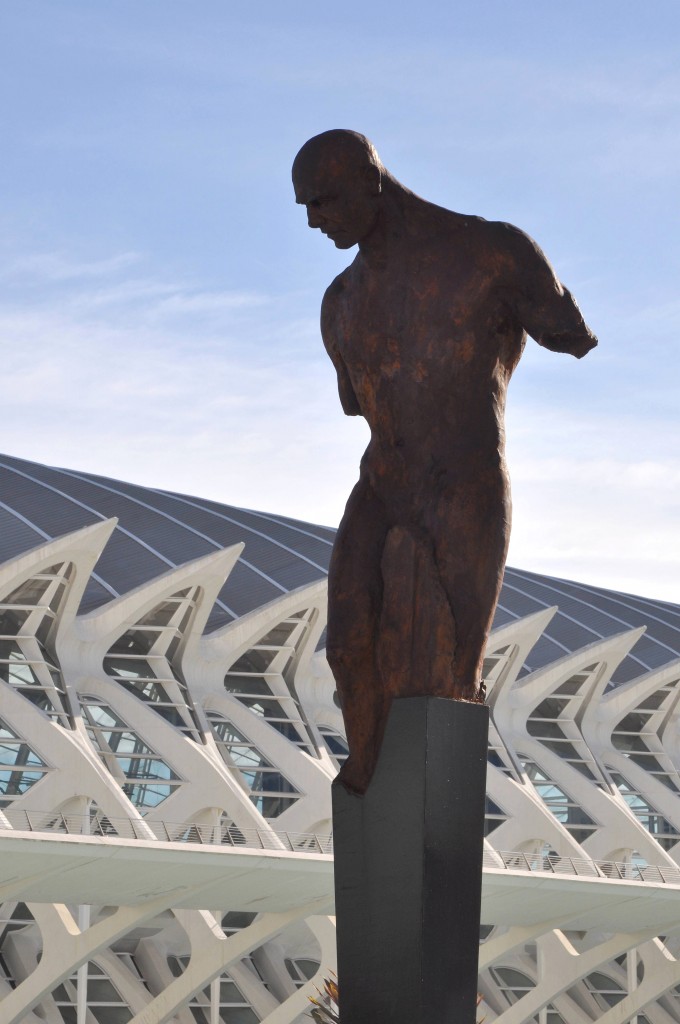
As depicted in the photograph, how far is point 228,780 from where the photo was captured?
34344mm

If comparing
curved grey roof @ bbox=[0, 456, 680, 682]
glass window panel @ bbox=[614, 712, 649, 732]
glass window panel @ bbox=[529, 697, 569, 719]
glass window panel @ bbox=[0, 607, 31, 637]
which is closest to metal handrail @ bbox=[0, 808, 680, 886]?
glass window panel @ bbox=[0, 607, 31, 637]

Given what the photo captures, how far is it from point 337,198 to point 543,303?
0.94 meters

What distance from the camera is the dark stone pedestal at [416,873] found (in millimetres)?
6293

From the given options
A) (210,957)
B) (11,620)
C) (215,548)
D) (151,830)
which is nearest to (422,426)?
(210,957)

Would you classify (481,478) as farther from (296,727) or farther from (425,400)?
(296,727)

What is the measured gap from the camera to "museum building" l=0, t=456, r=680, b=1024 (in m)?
29.5

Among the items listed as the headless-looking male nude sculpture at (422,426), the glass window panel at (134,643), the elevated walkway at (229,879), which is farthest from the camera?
the glass window panel at (134,643)

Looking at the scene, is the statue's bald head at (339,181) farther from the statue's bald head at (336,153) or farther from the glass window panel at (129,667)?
the glass window panel at (129,667)

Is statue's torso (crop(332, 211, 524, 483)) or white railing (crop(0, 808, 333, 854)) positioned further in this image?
white railing (crop(0, 808, 333, 854))

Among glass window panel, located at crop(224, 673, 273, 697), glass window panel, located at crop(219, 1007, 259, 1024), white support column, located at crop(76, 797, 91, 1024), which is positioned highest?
glass window panel, located at crop(224, 673, 273, 697)

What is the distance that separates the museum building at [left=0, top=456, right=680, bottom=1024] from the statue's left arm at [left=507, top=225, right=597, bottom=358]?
65.5ft

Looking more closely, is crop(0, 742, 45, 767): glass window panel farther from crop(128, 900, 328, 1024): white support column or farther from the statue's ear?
the statue's ear

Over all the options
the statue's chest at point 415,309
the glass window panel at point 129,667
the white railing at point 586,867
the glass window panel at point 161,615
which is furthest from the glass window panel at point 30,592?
the statue's chest at point 415,309

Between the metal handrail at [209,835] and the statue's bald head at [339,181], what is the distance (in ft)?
67.3
